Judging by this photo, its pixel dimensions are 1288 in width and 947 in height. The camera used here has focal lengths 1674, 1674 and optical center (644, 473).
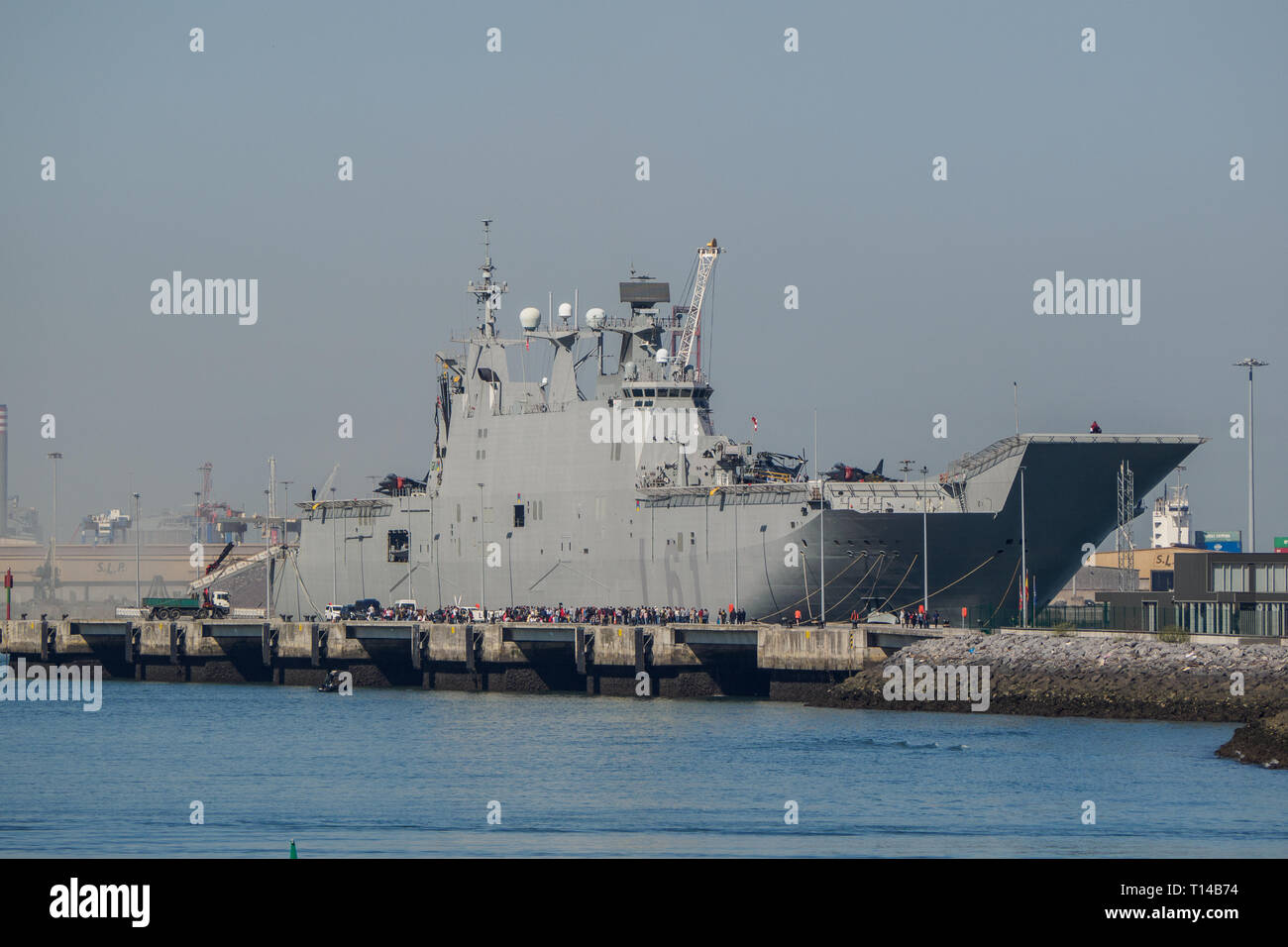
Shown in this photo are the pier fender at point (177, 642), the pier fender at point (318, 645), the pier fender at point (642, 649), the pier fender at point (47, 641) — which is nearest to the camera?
the pier fender at point (642, 649)

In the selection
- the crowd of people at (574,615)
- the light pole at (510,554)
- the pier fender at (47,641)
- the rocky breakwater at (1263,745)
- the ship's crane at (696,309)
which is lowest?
the rocky breakwater at (1263,745)

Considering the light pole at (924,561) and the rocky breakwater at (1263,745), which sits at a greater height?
the light pole at (924,561)

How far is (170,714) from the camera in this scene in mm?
61031

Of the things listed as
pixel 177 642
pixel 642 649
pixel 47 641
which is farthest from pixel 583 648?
pixel 47 641

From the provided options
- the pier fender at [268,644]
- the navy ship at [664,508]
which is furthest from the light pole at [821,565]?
the pier fender at [268,644]

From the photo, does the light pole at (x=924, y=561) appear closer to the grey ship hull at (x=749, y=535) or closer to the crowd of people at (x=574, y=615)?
the grey ship hull at (x=749, y=535)

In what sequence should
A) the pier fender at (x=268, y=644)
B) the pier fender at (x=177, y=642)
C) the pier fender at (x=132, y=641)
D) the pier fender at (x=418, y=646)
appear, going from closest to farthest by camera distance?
the pier fender at (x=418, y=646) < the pier fender at (x=268, y=644) < the pier fender at (x=177, y=642) < the pier fender at (x=132, y=641)

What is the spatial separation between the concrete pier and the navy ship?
14.8ft

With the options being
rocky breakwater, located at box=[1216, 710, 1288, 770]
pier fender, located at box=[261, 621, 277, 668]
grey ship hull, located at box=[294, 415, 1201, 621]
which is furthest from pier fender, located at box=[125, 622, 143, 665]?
rocky breakwater, located at box=[1216, 710, 1288, 770]

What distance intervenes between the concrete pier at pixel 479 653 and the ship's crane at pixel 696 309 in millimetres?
15145

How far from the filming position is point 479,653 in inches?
2697

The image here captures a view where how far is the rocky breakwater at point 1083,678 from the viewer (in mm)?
49969
